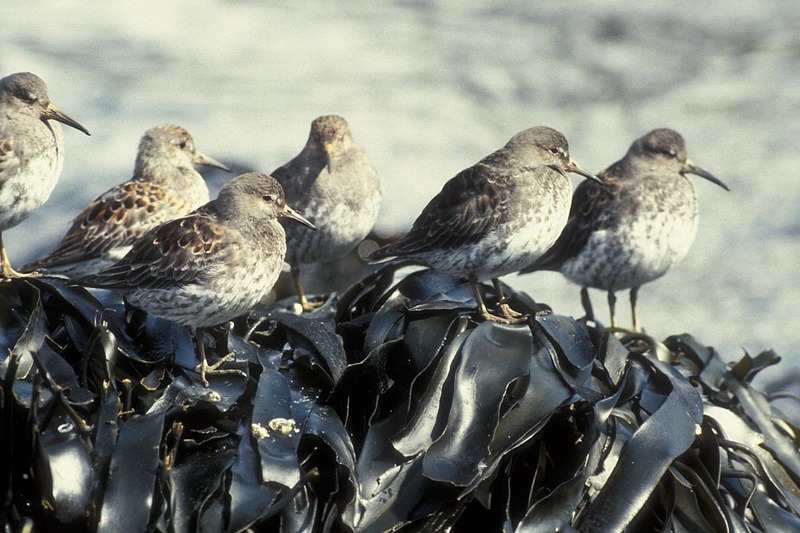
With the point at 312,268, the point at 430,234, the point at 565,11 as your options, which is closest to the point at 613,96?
the point at 565,11

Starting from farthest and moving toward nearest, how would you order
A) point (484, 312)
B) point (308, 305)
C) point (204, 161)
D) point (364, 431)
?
point (204, 161)
point (308, 305)
point (484, 312)
point (364, 431)

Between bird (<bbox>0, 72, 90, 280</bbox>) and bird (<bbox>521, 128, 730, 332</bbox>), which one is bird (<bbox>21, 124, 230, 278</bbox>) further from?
bird (<bbox>521, 128, 730, 332</bbox>)

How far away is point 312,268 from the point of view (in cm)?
728

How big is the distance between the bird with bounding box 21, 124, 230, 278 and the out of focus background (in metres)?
0.97

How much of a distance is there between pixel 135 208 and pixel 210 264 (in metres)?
1.76

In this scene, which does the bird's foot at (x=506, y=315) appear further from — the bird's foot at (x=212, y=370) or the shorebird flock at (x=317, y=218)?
the bird's foot at (x=212, y=370)

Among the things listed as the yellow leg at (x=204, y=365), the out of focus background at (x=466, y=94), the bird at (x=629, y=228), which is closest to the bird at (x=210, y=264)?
the yellow leg at (x=204, y=365)

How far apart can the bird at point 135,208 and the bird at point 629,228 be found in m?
2.13

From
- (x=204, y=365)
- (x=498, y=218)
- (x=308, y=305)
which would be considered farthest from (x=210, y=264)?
(x=308, y=305)

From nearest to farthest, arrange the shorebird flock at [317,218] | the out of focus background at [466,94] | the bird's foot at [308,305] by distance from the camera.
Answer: the shorebird flock at [317,218] → the bird's foot at [308,305] → the out of focus background at [466,94]

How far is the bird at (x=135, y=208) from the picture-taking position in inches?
232

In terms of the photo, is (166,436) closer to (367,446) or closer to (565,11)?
(367,446)

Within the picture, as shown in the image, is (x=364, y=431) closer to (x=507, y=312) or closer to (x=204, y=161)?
(x=507, y=312)

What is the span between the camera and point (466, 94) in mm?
8953
